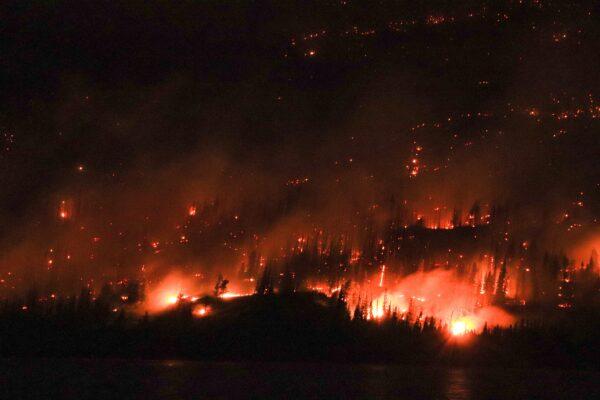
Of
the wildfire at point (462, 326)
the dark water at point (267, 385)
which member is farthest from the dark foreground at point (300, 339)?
the dark water at point (267, 385)

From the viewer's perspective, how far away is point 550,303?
385 feet

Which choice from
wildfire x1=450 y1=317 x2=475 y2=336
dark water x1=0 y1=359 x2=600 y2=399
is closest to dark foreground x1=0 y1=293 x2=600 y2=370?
wildfire x1=450 y1=317 x2=475 y2=336

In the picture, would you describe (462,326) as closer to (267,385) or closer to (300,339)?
(300,339)

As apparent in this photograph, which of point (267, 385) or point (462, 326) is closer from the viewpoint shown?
point (267, 385)

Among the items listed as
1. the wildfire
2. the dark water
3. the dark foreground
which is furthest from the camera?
the wildfire

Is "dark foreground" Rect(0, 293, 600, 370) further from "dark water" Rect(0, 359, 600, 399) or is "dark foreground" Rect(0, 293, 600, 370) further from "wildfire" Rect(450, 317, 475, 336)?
"dark water" Rect(0, 359, 600, 399)

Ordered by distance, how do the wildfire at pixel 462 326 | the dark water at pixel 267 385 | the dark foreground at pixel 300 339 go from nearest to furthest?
the dark water at pixel 267 385 → the dark foreground at pixel 300 339 → the wildfire at pixel 462 326

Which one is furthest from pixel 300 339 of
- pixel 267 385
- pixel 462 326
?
pixel 267 385

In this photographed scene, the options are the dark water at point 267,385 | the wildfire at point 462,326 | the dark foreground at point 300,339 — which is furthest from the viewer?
the wildfire at point 462,326

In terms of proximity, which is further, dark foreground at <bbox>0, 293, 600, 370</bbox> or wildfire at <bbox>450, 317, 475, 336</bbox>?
wildfire at <bbox>450, 317, 475, 336</bbox>

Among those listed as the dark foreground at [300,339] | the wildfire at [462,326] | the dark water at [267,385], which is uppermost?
the wildfire at [462,326]

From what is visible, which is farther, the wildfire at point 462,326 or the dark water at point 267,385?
the wildfire at point 462,326

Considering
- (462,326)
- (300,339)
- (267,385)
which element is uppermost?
(462,326)

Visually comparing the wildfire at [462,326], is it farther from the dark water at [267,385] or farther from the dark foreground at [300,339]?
the dark water at [267,385]
